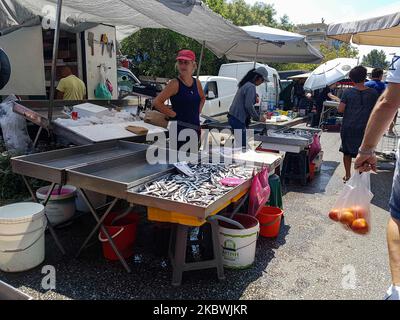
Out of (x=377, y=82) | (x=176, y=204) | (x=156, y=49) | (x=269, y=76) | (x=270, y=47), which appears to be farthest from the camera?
(x=156, y=49)

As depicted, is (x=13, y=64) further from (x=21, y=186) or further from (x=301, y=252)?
(x=301, y=252)

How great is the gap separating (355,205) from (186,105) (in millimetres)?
2338

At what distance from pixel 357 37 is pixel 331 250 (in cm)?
608

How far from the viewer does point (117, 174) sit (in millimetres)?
3436

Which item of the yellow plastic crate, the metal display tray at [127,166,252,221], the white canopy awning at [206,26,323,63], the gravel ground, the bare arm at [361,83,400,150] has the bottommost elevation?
the gravel ground

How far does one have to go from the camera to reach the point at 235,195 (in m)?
3.21

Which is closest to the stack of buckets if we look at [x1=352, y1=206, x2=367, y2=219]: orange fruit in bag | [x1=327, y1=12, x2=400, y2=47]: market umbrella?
[x1=352, y1=206, x2=367, y2=219]: orange fruit in bag

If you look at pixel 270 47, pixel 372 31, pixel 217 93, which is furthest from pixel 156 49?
pixel 372 31

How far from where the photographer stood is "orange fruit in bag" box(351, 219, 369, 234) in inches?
93.8

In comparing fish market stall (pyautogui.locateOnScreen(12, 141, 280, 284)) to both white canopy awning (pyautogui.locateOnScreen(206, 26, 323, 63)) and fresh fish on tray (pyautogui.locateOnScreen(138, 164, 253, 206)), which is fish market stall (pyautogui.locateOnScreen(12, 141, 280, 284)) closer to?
fresh fish on tray (pyautogui.locateOnScreen(138, 164, 253, 206))

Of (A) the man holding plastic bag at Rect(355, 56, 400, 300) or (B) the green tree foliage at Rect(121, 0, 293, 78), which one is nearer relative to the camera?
(A) the man holding plastic bag at Rect(355, 56, 400, 300)

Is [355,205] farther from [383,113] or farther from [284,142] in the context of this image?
[284,142]

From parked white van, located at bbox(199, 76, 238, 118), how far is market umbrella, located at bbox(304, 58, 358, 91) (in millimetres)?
2720

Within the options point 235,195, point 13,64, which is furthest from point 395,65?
point 13,64
